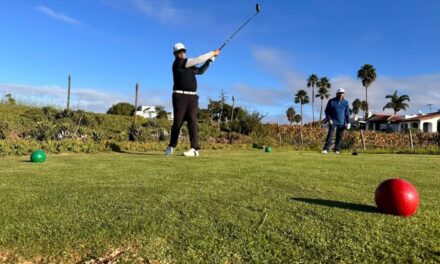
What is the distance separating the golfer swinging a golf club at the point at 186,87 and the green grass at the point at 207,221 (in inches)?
142

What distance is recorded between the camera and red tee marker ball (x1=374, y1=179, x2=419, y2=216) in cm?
338

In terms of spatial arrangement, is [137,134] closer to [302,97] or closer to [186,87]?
[186,87]

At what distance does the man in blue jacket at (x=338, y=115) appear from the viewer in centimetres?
1267

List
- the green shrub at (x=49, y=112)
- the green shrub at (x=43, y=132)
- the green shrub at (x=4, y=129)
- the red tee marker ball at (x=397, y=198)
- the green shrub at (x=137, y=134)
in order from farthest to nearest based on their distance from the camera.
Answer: the green shrub at (x=49, y=112), the green shrub at (x=137, y=134), the green shrub at (x=4, y=129), the green shrub at (x=43, y=132), the red tee marker ball at (x=397, y=198)

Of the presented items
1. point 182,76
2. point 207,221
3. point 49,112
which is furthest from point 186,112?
point 49,112

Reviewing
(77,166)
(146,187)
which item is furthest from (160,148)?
(146,187)

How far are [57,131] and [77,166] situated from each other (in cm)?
780

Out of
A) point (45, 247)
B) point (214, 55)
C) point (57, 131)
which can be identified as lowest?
point (45, 247)

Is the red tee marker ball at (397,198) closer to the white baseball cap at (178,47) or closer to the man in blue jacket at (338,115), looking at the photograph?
the white baseball cap at (178,47)

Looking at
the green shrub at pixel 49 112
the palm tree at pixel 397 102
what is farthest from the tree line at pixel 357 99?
the green shrub at pixel 49 112

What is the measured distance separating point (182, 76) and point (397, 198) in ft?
20.0

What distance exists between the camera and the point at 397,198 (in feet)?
11.1

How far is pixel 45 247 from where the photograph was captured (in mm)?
2787

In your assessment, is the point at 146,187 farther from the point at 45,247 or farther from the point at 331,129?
the point at 331,129
